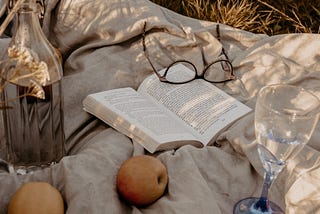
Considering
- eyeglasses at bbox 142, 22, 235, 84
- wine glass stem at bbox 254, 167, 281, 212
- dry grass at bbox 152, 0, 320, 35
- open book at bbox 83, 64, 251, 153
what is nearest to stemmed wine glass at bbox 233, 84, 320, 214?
wine glass stem at bbox 254, 167, 281, 212

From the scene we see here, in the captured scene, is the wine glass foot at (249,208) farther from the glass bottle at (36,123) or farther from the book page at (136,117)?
the glass bottle at (36,123)

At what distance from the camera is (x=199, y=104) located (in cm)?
127

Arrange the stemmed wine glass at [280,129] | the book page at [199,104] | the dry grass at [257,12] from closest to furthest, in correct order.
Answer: the stemmed wine glass at [280,129] → the book page at [199,104] → the dry grass at [257,12]

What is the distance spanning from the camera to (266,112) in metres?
0.93

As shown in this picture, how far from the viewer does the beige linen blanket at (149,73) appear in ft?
3.17

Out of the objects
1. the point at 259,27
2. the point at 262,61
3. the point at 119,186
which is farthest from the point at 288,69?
the point at 259,27

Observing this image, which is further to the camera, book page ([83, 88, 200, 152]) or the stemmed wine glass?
book page ([83, 88, 200, 152])

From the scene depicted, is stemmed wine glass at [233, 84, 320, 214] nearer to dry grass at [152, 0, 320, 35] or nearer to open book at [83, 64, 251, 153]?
open book at [83, 64, 251, 153]

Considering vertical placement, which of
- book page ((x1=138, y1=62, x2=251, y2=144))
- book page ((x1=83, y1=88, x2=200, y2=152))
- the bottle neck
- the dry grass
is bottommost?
the dry grass

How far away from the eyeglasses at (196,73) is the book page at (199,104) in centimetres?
2

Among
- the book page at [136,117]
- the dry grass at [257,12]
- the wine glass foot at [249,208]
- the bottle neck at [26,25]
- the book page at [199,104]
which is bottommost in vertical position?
the dry grass at [257,12]

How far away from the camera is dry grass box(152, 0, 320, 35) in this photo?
219 cm

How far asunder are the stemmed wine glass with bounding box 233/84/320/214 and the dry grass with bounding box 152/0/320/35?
1203 millimetres

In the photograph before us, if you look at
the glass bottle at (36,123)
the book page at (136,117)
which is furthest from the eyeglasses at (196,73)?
the glass bottle at (36,123)
